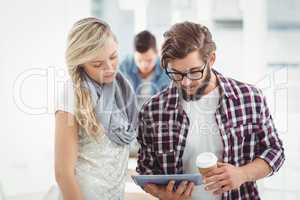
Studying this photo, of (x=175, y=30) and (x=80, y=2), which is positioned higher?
(x=80, y=2)

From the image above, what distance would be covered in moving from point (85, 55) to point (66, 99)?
0.13m

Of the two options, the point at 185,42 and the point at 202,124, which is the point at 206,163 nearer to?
the point at 202,124

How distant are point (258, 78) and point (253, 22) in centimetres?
34

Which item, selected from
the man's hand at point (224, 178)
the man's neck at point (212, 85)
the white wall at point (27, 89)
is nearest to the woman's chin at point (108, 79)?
the man's neck at point (212, 85)

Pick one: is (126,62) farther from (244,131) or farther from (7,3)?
(244,131)

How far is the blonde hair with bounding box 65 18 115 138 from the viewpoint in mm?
1271

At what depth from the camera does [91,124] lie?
4.23 feet

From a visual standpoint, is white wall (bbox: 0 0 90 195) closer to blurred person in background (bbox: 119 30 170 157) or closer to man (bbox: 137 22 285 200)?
blurred person in background (bbox: 119 30 170 157)

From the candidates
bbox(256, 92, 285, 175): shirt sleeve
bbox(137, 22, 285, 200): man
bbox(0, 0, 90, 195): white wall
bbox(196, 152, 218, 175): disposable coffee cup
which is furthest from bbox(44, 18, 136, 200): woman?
bbox(0, 0, 90, 195): white wall

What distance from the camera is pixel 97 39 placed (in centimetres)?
127

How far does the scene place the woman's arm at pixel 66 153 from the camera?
1238 millimetres

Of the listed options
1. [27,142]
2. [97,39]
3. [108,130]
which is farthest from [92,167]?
[27,142]

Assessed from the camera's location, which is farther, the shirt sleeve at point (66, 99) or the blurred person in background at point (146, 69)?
the blurred person in background at point (146, 69)

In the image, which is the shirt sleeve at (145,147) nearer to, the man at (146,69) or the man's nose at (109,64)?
the man's nose at (109,64)
